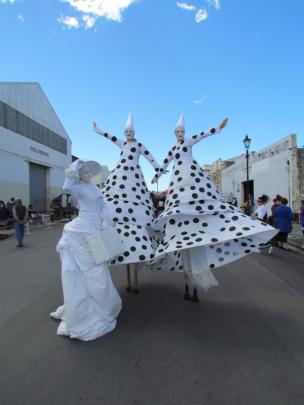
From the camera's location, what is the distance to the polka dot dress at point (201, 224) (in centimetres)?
423

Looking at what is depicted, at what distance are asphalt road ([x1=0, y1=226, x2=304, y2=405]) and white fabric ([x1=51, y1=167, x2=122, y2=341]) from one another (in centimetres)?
17

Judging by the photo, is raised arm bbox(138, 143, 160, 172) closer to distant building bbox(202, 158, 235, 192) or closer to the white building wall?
the white building wall

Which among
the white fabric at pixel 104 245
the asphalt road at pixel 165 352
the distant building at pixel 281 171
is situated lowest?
the asphalt road at pixel 165 352

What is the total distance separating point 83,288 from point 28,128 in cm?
3097

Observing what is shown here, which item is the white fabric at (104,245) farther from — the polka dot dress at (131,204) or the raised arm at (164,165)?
the raised arm at (164,165)

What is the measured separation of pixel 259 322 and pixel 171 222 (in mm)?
1628

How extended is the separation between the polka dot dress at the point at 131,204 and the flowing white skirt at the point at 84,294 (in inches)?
19.3

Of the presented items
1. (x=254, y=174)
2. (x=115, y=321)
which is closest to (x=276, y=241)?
(x=115, y=321)

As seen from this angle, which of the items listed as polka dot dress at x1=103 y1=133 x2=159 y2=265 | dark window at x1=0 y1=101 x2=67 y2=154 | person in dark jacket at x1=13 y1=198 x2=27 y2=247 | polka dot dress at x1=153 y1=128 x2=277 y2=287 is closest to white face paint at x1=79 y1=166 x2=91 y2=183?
polka dot dress at x1=103 y1=133 x2=159 y2=265

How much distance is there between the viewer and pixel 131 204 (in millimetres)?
4840

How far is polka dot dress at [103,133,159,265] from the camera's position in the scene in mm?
4312

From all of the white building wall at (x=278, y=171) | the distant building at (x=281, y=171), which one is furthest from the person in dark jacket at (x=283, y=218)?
the white building wall at (x=278, y=171)

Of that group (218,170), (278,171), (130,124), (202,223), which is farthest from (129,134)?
(218,170)

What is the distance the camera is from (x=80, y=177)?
14.0ft
